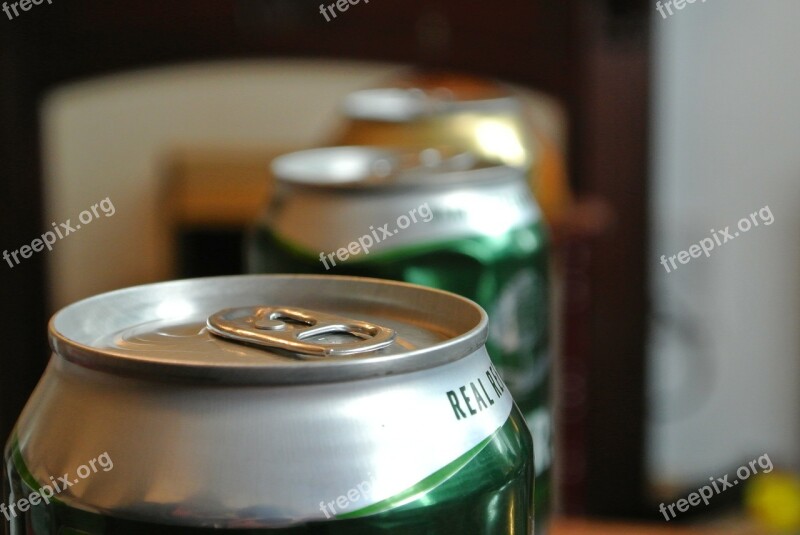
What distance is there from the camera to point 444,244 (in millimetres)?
794

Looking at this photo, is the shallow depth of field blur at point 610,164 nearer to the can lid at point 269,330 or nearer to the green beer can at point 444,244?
the green beer can at point 444,244

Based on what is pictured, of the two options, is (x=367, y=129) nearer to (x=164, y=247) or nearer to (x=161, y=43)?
(x=161, y=43)

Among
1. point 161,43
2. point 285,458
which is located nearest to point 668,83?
point 161,43

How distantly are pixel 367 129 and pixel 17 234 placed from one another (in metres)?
1.49

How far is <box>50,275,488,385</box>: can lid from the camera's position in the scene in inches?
18.9

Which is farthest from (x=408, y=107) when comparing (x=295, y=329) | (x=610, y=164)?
(x=610, y=164)

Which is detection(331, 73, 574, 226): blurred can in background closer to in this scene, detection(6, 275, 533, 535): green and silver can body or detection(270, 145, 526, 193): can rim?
detection(270, 145, 526, 193): can rim

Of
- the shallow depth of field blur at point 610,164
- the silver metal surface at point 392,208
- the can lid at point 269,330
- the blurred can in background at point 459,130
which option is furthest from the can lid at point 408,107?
the shallow depth of field blur at point 610,164

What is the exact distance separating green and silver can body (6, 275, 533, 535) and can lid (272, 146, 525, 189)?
0.26 m

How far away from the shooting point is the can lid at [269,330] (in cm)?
48

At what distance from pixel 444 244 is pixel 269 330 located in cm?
26

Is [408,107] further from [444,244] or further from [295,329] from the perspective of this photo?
[295,329]

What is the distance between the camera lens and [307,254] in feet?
2.65

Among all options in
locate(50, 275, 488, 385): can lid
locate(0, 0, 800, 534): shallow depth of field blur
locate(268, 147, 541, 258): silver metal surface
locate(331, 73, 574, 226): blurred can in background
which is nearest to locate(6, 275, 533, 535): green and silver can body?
locate(50, 275, 488, 385): can lid
